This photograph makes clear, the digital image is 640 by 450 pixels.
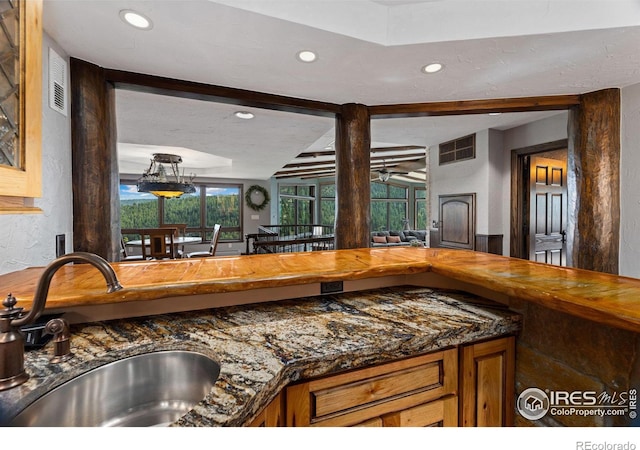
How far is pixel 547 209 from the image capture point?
4078mm

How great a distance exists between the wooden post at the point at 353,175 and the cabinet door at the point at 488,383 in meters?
1.69

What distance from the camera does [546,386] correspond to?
119 centimetres

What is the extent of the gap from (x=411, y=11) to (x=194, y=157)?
522 centimetres

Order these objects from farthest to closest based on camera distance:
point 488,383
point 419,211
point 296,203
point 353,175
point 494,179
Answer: point 419,211 < point 296,203 < point 494,179 < point 353,175 < point 488,383

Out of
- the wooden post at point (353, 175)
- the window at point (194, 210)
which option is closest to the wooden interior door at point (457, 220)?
the wooden post at point (353, 175)

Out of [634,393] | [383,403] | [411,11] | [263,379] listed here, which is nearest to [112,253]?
[263,379]

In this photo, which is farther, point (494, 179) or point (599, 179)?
point (494, 179)

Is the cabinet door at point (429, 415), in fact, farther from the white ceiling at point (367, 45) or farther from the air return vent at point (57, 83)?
the air return vent at point (57, 83)

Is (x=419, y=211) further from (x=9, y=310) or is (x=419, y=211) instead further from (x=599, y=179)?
(x=9, y=310)

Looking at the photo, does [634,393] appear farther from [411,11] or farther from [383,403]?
[411,11]

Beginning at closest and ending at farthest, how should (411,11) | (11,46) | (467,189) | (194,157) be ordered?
1. (11,46)
2. (411,11)
3. (467,189)
4. (194,157)

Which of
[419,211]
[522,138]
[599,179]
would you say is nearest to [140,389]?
[599,179]

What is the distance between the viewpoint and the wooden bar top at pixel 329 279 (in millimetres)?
956

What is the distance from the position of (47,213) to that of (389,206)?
406 inches
